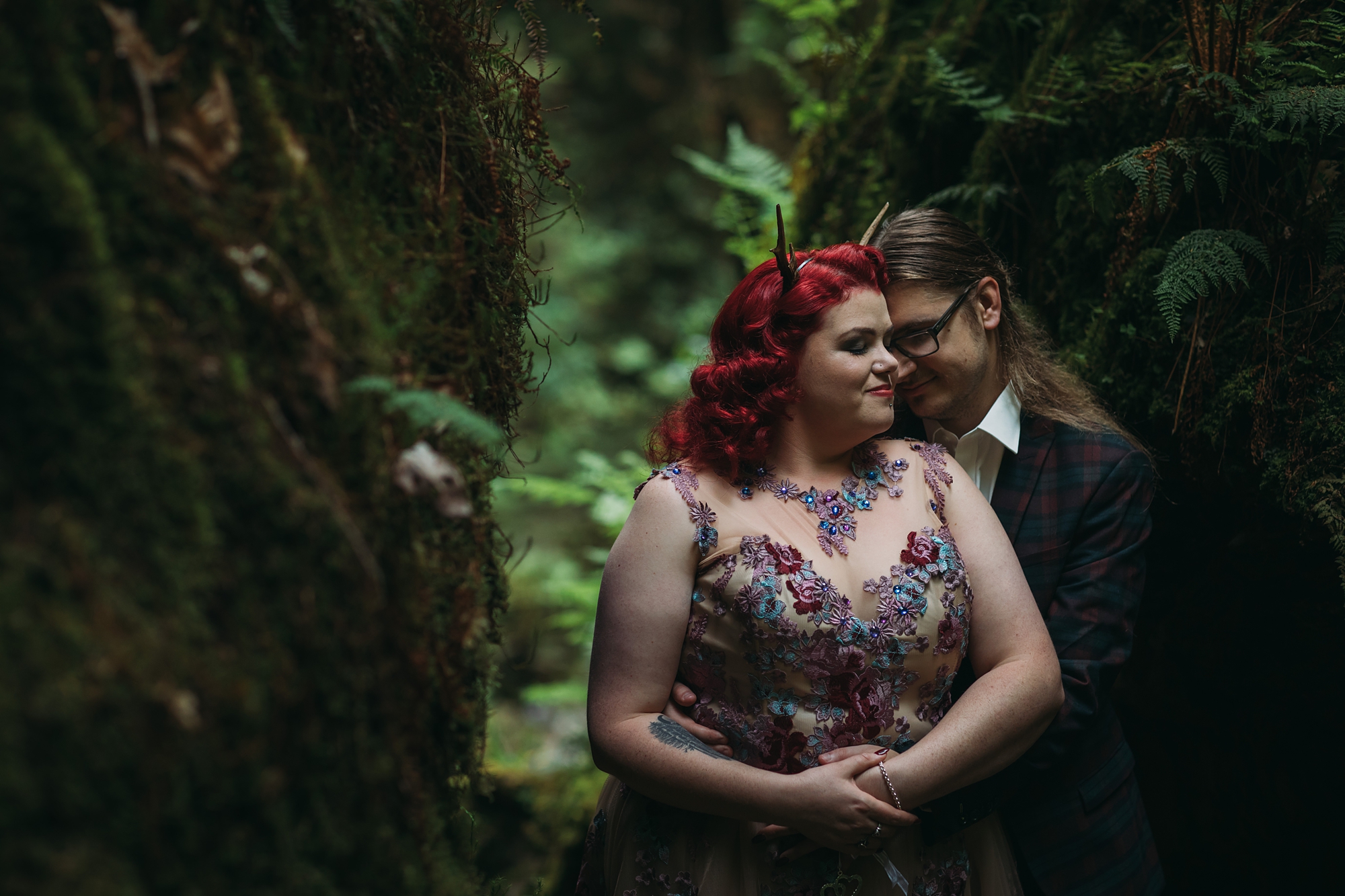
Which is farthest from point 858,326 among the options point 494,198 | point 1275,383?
point 1275,383

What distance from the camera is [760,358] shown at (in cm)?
219

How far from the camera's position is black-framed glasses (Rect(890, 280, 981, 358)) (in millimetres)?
2471

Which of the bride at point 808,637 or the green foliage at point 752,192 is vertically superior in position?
the green foliage at point 752,192

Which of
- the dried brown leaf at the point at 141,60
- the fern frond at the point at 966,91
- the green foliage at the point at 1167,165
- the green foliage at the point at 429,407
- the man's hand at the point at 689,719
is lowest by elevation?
the man's hand at the point at 689,719

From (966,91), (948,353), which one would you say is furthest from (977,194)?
(948,353)

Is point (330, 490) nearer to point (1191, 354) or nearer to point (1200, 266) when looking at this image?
point (1200, 266)

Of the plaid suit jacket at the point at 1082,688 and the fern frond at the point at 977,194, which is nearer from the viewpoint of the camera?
the plaid suit jacket at the point at 1082,688

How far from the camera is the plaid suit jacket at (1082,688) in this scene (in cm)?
214

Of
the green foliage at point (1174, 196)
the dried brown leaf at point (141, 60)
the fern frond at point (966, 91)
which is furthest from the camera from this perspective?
the fern frond at point (966, 91)

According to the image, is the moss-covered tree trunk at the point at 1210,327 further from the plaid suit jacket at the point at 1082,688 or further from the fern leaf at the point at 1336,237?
the plaid suit jacket at the point at 1082,688

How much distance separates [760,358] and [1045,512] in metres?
0.95

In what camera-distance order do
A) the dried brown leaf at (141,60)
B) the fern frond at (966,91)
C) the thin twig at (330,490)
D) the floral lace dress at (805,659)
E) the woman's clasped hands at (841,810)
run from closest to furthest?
the dried brown leaf at (141,60) < the thin twig at (330,490) < the woman's clasped hands at (841,810) < the floral lace dress at (805,659) < the fern frond at (966,91)

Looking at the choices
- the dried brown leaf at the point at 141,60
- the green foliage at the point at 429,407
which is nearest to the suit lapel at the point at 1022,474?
the green foliage at the point at 429,407

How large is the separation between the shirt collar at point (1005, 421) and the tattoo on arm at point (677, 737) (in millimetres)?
1243
